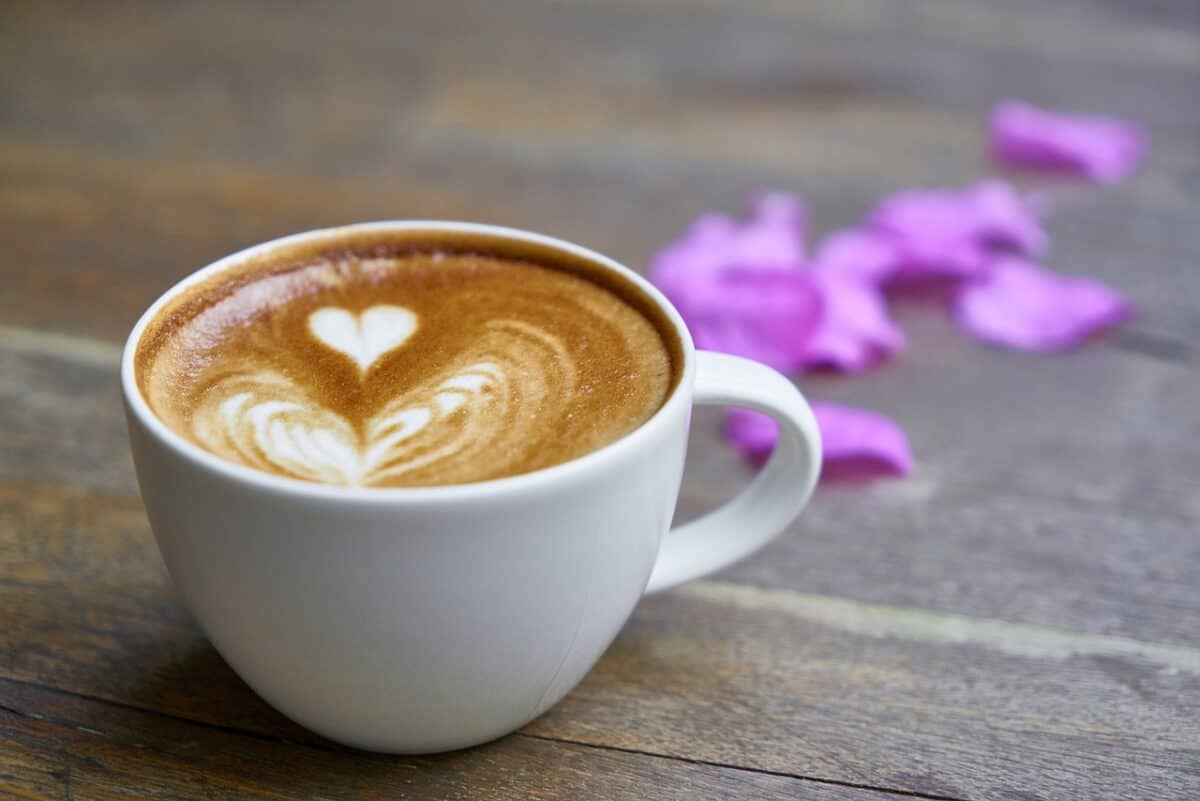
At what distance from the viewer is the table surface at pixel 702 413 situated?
73 centimetres

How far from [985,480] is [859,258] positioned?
39 cm

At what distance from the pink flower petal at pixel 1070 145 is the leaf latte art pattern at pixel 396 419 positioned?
3.59 ft

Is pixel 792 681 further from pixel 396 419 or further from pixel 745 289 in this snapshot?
pixel 745 289

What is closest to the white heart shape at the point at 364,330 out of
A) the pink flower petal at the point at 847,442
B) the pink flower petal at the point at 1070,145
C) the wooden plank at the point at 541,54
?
the pink flower petal at the point at 847,442

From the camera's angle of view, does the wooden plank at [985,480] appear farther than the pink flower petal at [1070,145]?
No

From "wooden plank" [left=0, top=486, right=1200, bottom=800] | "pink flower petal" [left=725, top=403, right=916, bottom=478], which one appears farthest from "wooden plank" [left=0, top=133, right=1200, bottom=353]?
"wooden plank" [left=0, top=486, right=1200, bottom=800]

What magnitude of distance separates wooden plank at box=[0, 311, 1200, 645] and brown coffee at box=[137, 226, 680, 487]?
0.82ft

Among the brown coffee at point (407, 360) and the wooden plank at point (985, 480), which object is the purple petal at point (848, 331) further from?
the brown coffee at point (407, 360)

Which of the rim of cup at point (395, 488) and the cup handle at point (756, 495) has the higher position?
the cup handle at point (756, 495)

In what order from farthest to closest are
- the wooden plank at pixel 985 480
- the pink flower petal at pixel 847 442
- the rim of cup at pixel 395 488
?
the pink flower petal at pixel 847 442 → the wooden plank at pixel 985 480 → the rim of cup at pixel 395 488

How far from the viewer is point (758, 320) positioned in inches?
47.1

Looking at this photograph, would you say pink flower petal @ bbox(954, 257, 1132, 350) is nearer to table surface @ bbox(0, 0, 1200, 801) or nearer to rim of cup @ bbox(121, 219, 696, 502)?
table surface @ bbox(0, 0, 1200, 801)

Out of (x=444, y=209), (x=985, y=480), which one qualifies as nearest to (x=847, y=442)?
(x=985, y=480)

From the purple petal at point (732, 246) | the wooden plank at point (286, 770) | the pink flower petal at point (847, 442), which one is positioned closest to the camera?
the wooden plank at point (286, 770)
